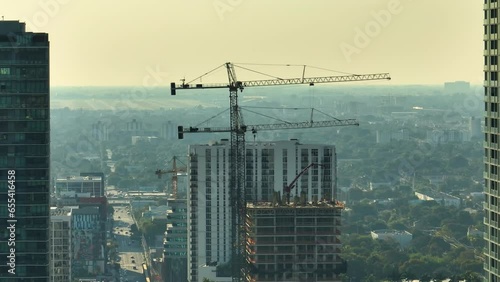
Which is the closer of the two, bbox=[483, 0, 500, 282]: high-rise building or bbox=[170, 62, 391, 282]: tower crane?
bbox=[483, 0, 500, 282]: high-rise building

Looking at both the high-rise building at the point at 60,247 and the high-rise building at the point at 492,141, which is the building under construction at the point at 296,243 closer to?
the high-rise building at the point at 60,247

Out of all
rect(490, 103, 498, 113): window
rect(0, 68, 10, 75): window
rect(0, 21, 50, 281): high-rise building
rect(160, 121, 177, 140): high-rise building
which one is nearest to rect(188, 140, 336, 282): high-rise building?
rect(0, 21, 50, 281): high-rise building

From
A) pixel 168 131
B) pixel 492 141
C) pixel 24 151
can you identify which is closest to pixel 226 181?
pixel 24 151

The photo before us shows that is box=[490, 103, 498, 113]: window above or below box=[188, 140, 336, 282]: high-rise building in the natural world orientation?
above

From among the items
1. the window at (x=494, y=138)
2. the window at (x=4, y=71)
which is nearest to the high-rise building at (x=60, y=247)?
the window at (x=4, y=71)

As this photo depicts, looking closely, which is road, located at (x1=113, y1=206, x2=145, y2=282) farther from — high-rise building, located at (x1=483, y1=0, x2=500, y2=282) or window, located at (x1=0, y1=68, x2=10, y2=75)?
high-rise building, located at (x1=483, y1=0, x2=500, y2=282)

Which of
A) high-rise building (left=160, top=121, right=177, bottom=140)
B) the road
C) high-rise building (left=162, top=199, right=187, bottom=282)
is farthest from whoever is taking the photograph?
high-rise building (left=160, top=121, right=177, bottom=140)

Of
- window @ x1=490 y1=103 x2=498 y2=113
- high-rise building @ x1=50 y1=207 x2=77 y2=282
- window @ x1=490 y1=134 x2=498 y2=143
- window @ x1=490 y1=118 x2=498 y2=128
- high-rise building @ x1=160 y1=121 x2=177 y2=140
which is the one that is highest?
window @ x1=490 y1=103 x2=498 y2=113

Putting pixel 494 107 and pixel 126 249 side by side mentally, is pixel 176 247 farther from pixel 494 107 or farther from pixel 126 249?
pixel 494 107

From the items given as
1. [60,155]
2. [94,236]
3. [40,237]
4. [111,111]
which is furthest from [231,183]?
[111,111]
